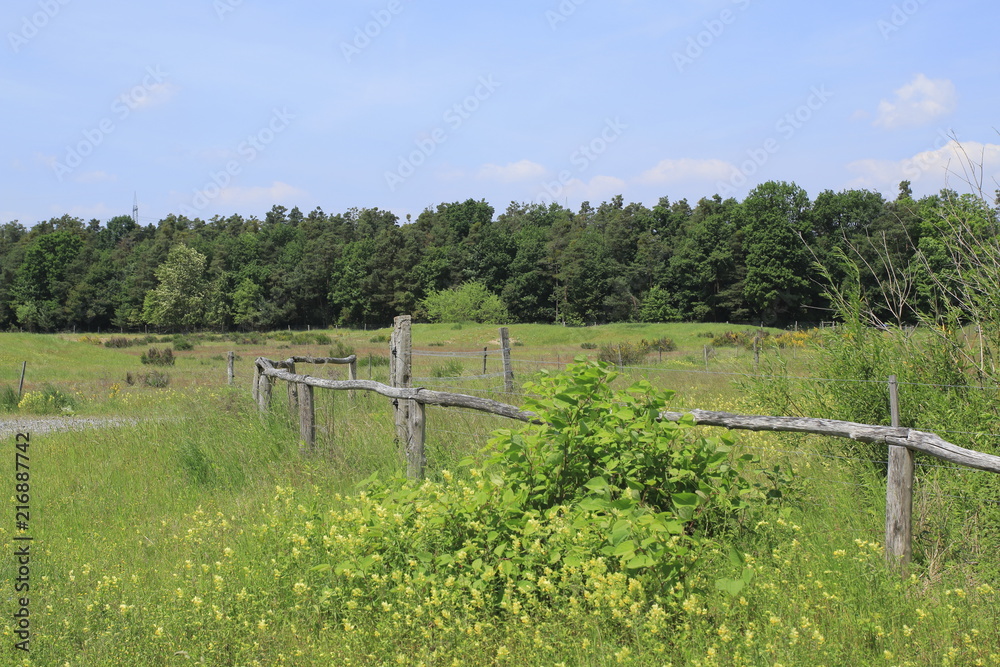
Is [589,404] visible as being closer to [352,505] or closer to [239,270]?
[352,505]

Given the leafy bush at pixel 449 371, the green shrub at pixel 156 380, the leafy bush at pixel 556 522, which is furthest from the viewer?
the green shrub at pixel 156 380

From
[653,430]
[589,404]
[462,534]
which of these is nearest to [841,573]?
[653,430]

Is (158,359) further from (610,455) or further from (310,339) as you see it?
→ (610,455)

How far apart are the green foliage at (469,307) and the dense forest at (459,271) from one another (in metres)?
2.82

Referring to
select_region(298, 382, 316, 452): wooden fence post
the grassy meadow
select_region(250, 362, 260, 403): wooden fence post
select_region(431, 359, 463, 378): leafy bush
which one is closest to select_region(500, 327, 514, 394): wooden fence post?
select_region(431, 359, 463, 378): leafy bush

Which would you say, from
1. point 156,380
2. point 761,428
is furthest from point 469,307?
point 761,428

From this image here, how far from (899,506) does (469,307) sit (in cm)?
6950

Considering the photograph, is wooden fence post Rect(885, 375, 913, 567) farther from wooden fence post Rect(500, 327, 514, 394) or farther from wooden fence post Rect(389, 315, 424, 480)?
wooden fence post Rect(500, 327, 514, 394)

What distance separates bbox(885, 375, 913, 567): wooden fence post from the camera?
4.05 meters

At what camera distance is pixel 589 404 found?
427 centimetres

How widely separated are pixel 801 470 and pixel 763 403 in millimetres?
983

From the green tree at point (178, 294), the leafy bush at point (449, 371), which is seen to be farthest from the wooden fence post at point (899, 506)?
the green tree at point (178, 294)

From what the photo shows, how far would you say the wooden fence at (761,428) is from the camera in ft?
13.0

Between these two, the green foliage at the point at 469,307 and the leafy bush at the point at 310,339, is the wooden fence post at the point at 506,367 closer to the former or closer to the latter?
the leafy bush at the point at 310,339
